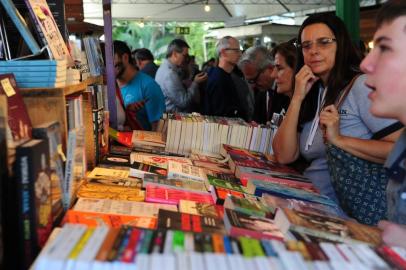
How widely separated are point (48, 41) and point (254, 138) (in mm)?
1649

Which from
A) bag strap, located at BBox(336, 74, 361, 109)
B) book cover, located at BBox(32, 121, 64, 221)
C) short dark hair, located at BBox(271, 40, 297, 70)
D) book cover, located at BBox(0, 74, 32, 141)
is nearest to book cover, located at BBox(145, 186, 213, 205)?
book cover, located at BBox(32, 121, 64, 221)

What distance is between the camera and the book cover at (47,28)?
5.19ft

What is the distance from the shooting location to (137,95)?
3887mm

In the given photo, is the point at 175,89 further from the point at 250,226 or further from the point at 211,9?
the point at 211,9

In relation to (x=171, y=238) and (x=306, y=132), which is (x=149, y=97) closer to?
(x=306, y=132)

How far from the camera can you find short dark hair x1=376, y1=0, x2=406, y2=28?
1350mm

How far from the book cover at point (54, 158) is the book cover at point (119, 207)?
13cm

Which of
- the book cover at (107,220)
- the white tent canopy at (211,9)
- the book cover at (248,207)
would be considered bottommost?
the book cover at (107,220)

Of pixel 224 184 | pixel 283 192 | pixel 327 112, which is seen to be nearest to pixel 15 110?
pixel 224 184

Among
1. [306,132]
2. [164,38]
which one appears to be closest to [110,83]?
[306,132]

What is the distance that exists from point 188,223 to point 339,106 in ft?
3.77

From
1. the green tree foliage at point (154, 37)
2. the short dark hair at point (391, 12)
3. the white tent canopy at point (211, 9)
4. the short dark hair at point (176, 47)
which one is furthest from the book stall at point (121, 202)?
the green tree foliage at point (154, 37)

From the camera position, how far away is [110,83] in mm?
3008

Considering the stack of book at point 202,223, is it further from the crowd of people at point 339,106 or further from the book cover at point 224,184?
the crowd of people at point 339,106
